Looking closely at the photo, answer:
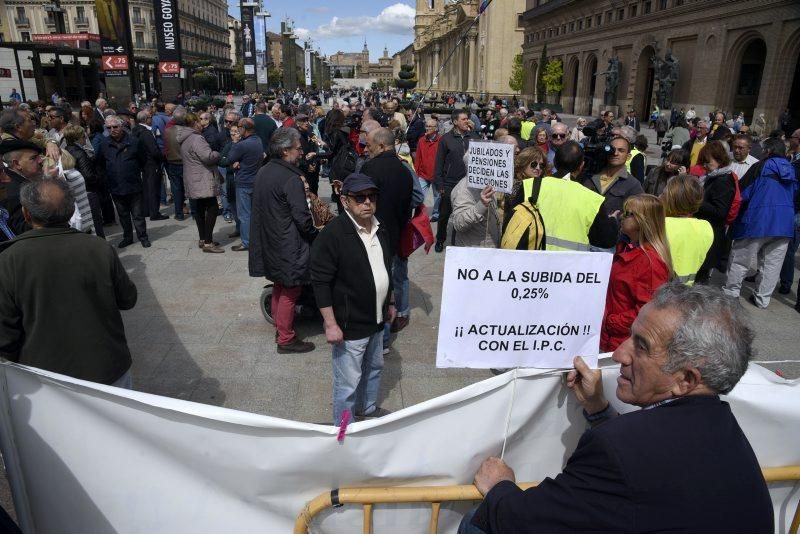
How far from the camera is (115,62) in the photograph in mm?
21516

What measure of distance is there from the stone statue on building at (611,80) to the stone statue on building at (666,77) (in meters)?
5.96

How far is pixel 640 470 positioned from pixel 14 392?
7.22 ft

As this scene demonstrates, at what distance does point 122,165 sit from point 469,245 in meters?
5.61

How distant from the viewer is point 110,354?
292 centimetres

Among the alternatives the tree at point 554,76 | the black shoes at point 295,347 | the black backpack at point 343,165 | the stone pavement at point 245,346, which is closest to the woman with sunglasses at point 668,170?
the stone pavement at point 245,346

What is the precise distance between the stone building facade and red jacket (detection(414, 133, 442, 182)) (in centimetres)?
2381

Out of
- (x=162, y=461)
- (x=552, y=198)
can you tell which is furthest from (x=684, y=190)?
(x=162, y=461)

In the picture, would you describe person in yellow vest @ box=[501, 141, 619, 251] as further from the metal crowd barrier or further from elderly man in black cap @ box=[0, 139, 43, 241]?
elderly man in black cap @ box=[0, 139, 43, 241]

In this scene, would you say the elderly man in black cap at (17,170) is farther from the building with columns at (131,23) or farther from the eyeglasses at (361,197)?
the building with columns at (131,23)

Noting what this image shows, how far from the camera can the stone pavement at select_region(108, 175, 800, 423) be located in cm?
445

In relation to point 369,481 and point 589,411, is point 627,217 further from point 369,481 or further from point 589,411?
point 369,481

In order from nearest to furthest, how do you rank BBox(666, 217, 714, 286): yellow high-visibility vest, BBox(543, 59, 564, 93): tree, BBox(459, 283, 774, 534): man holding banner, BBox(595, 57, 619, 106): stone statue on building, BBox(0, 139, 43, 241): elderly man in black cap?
BBox(459, 283, 774, 534): man holding banner, BBox(666, 217, 714, 286): yellow high-visibility vest, BBox(0, 139, 43, 241): elderly man in black cap, BBox(595, 57, 619, 106): stone statue on building, BBox(543, 59, 564, 93): tree

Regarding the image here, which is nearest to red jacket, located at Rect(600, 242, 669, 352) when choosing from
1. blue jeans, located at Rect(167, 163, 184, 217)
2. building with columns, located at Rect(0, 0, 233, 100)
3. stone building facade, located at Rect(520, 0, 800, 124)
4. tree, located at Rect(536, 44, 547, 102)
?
blue jeans, located at Rect(167, 163, 184, 217)

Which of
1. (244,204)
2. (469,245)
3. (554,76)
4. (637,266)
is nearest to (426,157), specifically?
(244,204)
